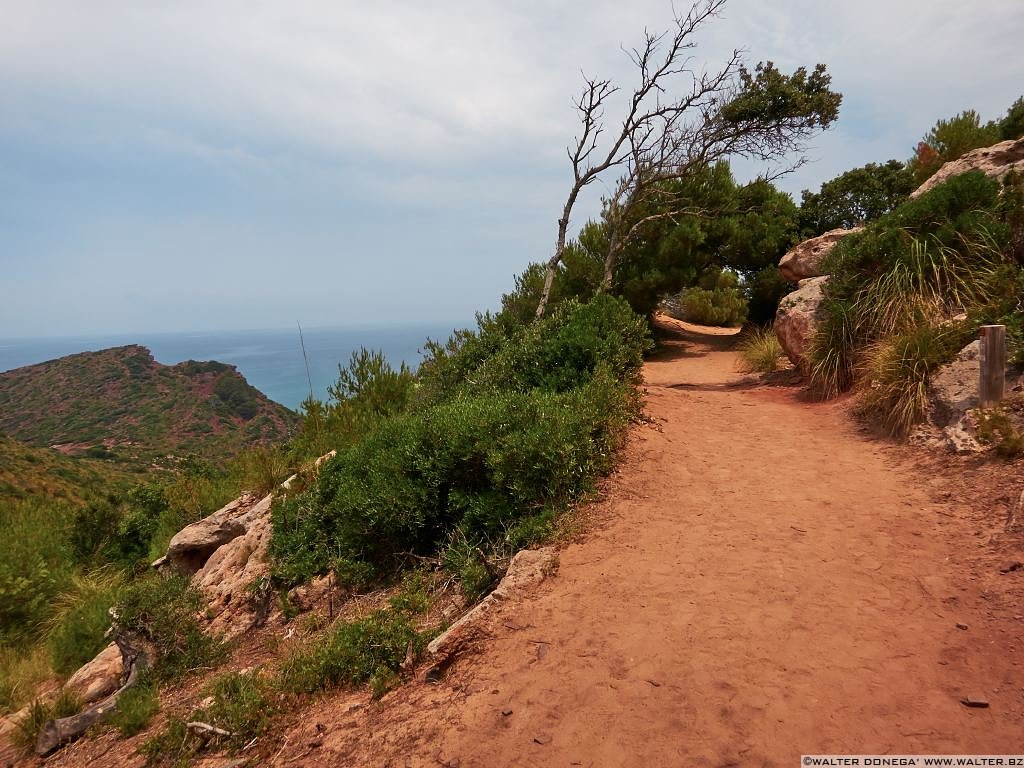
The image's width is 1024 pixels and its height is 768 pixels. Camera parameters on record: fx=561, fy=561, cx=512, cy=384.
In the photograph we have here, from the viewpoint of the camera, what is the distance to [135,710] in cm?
418

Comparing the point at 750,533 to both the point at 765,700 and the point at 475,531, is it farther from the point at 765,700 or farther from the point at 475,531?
the point at 475,531

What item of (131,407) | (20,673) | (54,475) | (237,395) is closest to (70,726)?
(20,673)

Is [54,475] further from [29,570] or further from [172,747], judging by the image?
[172,747]

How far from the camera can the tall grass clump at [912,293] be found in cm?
650

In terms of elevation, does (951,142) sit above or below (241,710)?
above

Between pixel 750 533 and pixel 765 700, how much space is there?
195cm

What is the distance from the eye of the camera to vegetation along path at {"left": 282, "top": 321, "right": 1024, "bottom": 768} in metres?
2.54

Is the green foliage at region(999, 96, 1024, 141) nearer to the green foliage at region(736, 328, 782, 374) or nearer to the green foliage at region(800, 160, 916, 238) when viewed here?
the green foliage at region(800, 160, 916, 238)

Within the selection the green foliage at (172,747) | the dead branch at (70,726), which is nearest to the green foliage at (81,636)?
the dead branch at (70,726)

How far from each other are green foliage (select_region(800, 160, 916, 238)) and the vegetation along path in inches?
514

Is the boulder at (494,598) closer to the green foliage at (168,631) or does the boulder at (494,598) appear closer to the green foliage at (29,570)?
the green foliage at (168,631)

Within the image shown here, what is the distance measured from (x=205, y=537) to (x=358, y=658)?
616cm

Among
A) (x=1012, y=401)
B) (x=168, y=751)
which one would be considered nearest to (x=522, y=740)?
(x=168, y=751)

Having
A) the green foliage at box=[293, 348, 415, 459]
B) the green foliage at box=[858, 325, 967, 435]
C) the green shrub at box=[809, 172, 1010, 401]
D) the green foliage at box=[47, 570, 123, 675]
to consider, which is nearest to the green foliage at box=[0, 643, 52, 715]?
the green foliage at box=[47, 570, 123, 675]
